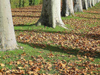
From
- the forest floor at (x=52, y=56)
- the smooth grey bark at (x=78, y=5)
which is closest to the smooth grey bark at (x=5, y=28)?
the forest floor at (x=52, y=56)

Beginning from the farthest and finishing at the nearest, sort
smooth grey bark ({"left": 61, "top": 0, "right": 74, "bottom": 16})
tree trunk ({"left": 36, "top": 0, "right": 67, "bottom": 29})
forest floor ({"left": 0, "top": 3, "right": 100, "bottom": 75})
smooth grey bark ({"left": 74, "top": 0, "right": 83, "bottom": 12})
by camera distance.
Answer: smooth grey bark ({"left": 74, "top": 0, "right": 83, "bottom": 12}), smooth grey bark ({"left": 61, "top": 0, "right": 74, "bottom": 16}), tree trunk ({"left": 36, "top": 0, "right": 67, "bottom": 29}), forest floor ({"left": 0, "top": 3, "right": 100, "bottom": 75})

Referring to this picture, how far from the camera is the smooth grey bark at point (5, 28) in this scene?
561 cm

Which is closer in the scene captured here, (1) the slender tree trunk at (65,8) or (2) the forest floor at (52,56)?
(2) the forest floor at (52,56)

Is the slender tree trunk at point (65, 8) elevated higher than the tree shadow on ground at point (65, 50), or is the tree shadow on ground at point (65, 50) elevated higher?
the slender tree trunk at point (65, 8)

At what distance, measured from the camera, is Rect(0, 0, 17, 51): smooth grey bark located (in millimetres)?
5613

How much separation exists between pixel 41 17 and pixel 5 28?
4626 millimetres

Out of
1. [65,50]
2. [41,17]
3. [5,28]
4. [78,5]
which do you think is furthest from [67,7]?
[5,28]

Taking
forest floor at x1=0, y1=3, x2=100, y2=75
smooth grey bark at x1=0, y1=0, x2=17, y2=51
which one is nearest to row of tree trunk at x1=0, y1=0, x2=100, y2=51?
smooth grey bark at x1=0, y1=0, x2=17, y2=51

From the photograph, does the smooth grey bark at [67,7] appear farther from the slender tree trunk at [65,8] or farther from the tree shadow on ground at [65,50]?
the tree shadow on ground at [65,50]

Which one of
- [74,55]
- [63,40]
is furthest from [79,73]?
[63,40]

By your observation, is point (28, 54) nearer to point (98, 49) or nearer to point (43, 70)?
point (43, 70)

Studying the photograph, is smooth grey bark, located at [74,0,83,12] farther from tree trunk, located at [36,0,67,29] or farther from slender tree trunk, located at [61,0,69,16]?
tree trunk, located at [36,0,67,29]

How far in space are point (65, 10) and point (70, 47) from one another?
310 inches

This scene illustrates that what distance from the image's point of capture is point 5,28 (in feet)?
18.7
